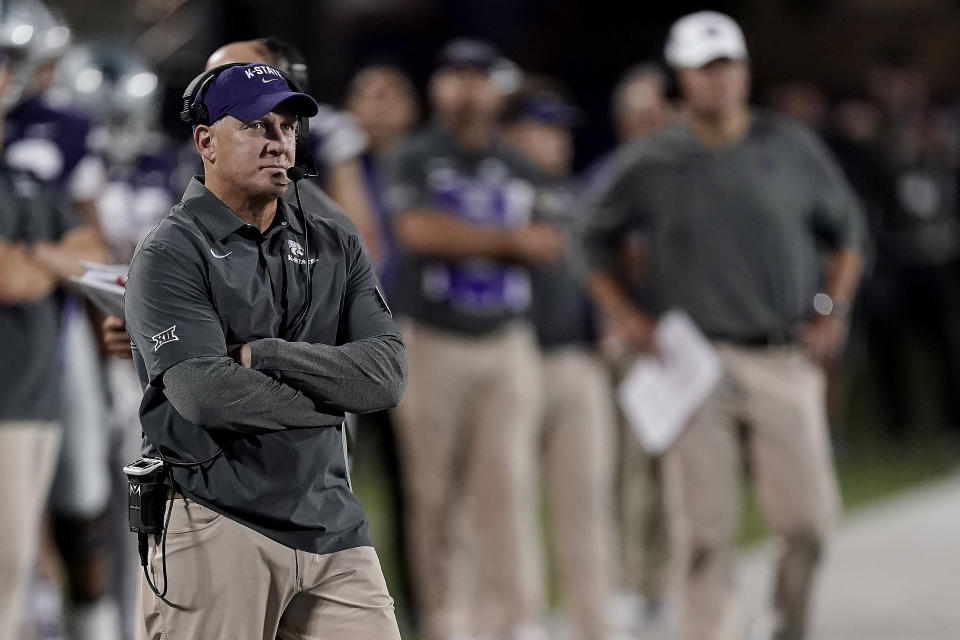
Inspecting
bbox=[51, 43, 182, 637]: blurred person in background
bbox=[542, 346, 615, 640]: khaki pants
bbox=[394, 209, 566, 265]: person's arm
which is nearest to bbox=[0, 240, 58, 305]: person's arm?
bbox=[51, 43, 182, 637]: blurred person in background

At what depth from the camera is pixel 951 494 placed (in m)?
11.7

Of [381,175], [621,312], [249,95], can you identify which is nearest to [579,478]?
[621,312]

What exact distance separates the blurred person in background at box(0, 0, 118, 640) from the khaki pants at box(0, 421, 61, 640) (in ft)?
1.39

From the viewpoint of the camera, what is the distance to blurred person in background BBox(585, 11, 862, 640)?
20.2ft

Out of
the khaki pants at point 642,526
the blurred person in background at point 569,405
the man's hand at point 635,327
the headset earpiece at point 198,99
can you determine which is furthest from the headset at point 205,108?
Answer: the khaki pants at point 642,526

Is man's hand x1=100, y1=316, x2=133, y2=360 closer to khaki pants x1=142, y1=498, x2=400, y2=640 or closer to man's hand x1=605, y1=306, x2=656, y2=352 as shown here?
khaki pants x1=142, y1=498, x2=400, y2=640

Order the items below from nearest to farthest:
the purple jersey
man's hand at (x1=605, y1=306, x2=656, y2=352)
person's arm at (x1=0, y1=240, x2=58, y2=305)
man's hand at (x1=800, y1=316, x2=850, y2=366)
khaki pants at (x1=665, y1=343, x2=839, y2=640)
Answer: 1. person's arm at (x1=0, y1=240, x2=58, y2=305)
2. the purple jersey
3. khaki pants at (x1=665, y1=343, x2=839, y2=640)
4. man's hand at (x1=800, y1=316, x2=850, y2=366)
5. man's hand at (x1=605, y1=306, x2=656, y2=352)

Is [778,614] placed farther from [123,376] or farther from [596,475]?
[123,376]

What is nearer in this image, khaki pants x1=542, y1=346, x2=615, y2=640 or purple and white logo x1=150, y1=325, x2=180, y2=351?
purple and white logo x1=150, y1=325, x2=180, y2=351

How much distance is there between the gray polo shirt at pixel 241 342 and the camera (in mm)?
3500

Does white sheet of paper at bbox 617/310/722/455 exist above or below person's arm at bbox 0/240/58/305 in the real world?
below

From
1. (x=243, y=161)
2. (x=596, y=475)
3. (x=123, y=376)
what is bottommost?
(x=596, y=475)

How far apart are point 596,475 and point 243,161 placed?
4139mm

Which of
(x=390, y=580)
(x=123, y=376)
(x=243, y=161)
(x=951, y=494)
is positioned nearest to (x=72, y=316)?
(x=123, y=376)
